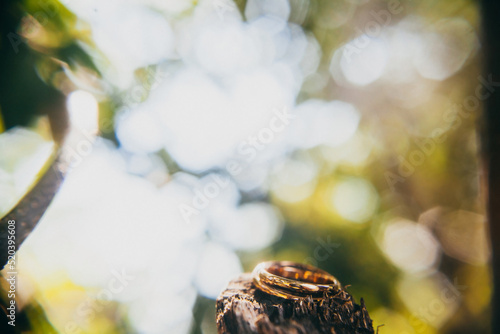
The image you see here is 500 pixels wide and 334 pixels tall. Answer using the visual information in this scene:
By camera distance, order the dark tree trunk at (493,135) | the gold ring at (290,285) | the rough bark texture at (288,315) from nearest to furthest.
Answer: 1. the rough bark texture at (288,315)
2. the gold ring at (290,285)
3. the dark tree trunk at (493,135)

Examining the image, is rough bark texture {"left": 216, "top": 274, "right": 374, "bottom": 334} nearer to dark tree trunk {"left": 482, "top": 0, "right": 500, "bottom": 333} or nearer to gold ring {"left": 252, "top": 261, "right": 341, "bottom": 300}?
gold ring {"left": 252, "top": 261, "right": 341, "bottom": 300}

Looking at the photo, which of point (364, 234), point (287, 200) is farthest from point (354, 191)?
point (287, 200)

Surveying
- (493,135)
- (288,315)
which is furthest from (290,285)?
(493,135)

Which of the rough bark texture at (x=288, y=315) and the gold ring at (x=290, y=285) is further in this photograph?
the gold ring at (x=290, y=285)

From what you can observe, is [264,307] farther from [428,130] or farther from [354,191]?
[428,130]

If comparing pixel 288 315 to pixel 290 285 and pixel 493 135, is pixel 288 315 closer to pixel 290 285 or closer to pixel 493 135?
pixel 290 285

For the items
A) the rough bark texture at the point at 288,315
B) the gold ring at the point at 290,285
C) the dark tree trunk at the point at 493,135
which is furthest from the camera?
the dark tree trunk at the point at 493,135

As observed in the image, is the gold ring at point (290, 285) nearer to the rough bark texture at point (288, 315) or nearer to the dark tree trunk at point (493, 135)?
the rough bark texture at point (288, 315)

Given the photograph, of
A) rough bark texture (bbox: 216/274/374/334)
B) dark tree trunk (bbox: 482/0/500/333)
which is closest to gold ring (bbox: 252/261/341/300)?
rough bark texture (bbox: 216/274/374/334)

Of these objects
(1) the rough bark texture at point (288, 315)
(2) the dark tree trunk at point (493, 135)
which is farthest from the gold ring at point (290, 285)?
(2) the dark tree trunk at point (493, 135)
